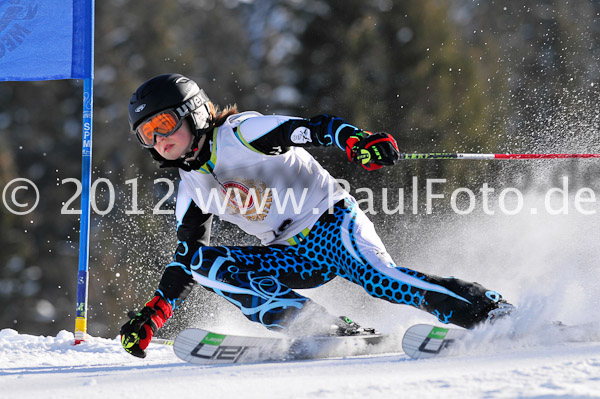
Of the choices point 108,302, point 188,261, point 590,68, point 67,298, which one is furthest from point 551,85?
point 188,261

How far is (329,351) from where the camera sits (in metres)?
3.03

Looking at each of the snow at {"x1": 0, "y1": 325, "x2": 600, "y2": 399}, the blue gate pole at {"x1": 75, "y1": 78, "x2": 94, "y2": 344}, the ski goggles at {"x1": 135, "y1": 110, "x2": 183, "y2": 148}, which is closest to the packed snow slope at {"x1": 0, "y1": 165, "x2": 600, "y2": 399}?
the snow at {"x1": 0, "y1": 325, "x2": 600, "y2": 399}

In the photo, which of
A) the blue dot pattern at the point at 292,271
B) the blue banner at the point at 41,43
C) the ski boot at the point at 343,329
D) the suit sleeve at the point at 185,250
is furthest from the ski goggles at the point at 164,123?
the blue banner at the point at 41,43

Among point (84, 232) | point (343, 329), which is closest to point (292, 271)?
point (343, 329)

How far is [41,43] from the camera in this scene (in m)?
4.62

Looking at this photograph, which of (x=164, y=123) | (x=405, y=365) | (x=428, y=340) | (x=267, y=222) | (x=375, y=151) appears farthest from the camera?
(x=267, y=222)

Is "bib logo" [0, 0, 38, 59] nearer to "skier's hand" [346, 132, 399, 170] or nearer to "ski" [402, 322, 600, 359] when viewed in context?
"skier's hand" [346, 132, 399, 170]

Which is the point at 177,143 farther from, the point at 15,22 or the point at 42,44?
the point at 15,22

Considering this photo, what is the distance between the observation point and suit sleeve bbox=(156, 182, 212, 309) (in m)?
3.61

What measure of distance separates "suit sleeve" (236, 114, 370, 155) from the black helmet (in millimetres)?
189

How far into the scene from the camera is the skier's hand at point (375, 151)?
9.29 feet

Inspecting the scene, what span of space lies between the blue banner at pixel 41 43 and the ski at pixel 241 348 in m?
2.35

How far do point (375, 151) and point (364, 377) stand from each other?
3.13 ft

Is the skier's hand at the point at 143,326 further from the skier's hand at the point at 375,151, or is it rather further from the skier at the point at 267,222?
the skier's hand at the point at 375,151
